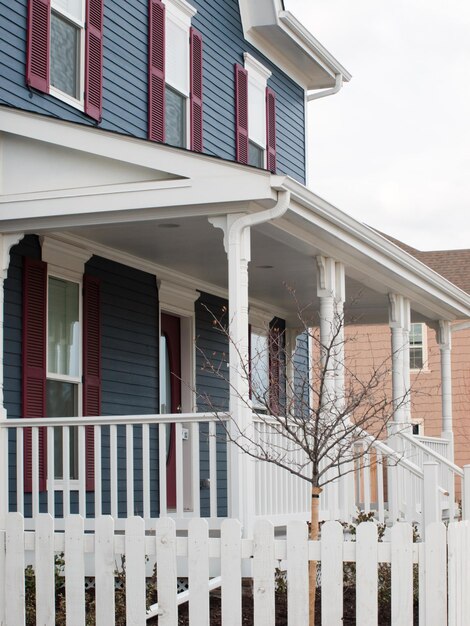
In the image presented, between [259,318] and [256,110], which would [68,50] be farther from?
[259,318]

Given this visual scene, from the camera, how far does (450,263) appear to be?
3152cm

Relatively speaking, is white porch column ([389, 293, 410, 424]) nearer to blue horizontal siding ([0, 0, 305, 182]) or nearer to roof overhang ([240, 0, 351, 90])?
blue horizontal siding ([0, 0, 305, 182])

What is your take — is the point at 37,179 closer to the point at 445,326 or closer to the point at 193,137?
the point at 193,137

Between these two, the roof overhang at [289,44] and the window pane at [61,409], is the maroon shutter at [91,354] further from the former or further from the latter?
the roof overhang at [289,44]

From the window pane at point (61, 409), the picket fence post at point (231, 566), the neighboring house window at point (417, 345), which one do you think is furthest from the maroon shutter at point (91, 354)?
the neighboring house window at point (417, 345)

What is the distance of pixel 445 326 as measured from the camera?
17.0 meters

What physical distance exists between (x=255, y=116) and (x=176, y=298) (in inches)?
151

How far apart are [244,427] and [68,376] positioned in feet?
9.26

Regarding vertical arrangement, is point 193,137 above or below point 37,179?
above

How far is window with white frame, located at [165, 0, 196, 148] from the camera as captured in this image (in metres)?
14.0

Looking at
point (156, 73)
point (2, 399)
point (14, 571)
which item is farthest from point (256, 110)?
point (14, 571)

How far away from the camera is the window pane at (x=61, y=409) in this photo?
11289mm

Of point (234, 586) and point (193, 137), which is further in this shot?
point (193, 137)

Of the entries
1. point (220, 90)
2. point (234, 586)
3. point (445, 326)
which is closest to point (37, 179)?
point (234, 586)
